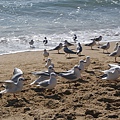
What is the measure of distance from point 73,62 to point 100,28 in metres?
9.21

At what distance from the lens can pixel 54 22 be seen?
23.5 meters

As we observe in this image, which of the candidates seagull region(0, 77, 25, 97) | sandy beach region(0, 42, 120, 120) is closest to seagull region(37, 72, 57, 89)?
sandy beach region(0, 42, 120, 120)

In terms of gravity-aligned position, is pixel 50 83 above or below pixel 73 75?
below

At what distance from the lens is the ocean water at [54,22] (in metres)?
18.6

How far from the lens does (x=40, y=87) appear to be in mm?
9844

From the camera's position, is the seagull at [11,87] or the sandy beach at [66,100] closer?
the sandy beach at [66,100]

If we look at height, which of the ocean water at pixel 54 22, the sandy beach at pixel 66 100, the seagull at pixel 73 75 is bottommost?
the sandy beach at pixel 66 100

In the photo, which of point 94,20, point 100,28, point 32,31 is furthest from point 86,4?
point 32,31

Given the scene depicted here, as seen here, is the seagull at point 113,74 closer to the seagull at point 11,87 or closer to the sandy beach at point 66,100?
the sandy beach at point 66,100

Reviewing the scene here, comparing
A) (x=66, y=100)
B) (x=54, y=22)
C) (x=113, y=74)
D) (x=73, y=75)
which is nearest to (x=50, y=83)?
(x=66, y=100)

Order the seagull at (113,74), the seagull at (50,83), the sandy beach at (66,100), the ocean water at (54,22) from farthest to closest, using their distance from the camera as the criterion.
→ the ocean water at (54,22) < the seagull at (113,74) < the seagull at (50,83) < the sandy beach at (66,100)

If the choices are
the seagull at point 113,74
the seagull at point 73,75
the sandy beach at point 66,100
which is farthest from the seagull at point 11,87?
the seagull at point 113,74

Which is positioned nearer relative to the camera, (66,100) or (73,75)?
(66,100)

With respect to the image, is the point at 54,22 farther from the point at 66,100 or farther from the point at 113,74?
the point at 66,100
